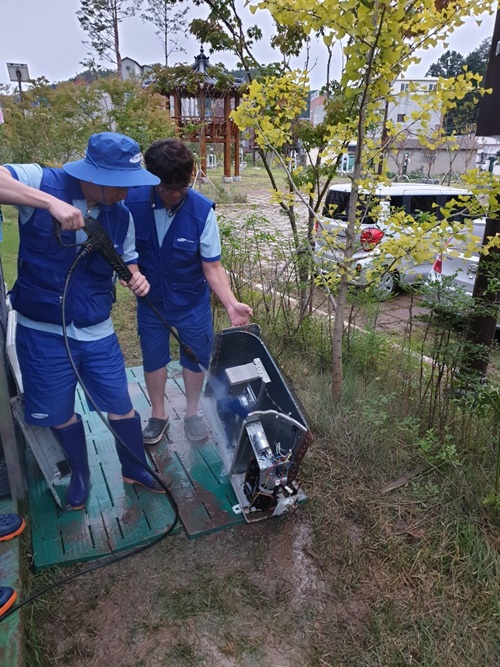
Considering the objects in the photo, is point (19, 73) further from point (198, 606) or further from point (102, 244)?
point (198, 606)

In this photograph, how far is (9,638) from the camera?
172 cm

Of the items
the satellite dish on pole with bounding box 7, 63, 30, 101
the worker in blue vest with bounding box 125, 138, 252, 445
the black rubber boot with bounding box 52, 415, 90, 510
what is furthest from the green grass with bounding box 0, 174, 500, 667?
the satellite dish on pole with bounding box 7, 63, 30, 101

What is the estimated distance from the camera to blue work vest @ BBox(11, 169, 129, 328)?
6.47 ft

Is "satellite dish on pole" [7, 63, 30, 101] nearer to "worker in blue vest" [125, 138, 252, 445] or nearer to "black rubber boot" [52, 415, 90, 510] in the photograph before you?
"worker in blue vest" [125, 138, 252, 445]

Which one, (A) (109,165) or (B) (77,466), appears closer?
(A) (109,165)

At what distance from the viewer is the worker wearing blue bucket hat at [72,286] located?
76.2 inches

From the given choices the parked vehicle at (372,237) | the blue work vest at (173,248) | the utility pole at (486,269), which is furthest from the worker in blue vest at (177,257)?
the utility pole at (486,269)

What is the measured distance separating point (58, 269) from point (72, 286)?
108mm

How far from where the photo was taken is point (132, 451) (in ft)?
8.19

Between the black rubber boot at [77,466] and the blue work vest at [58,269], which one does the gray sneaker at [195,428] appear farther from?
the blue work vest at [58,269]

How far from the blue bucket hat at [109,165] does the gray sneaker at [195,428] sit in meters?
1.65

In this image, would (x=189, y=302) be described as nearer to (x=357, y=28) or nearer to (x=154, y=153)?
(x=154, y=153)

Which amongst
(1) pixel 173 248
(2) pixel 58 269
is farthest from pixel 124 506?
(1) pixel 173 248


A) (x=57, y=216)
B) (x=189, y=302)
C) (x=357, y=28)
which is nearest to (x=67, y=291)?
(x=57, y=216)
